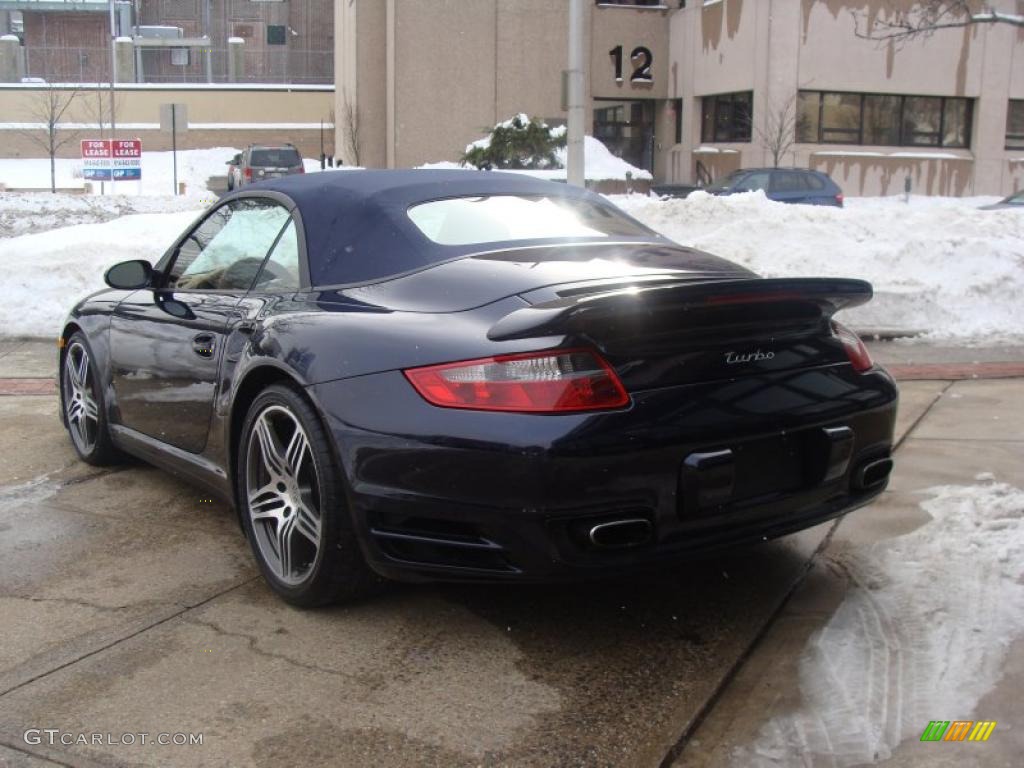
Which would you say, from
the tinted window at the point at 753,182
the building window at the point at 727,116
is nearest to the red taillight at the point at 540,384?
the tinted window at the point at 753,182

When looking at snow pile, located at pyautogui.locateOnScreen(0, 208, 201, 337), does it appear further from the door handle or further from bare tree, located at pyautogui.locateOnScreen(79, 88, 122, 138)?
bare tree, located at pyautogui.locateOnScreen(79, 88, 122, 138)

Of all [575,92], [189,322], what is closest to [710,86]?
[575,92]

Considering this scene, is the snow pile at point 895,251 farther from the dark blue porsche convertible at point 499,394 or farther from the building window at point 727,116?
the building window at point 727,116

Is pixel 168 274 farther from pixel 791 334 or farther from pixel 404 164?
pixel 404 164

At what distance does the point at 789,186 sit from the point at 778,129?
973 cm

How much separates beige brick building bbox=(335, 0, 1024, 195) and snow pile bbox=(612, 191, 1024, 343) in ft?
61.9

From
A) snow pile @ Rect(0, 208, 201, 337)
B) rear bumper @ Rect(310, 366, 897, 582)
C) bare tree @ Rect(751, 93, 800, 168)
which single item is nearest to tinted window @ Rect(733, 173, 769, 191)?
bare tree @ Rect(751, 93, 800, 168)

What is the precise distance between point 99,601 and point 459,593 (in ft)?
4.14

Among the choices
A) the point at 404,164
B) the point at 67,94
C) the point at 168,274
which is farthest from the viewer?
the point at 67,94

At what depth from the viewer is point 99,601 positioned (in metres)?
3.79

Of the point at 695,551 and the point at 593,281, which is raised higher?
the point at 593,281

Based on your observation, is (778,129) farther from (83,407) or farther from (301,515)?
(301,515)

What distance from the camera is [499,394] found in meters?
3.04

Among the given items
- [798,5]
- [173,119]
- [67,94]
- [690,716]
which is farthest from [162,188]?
[690,716]
